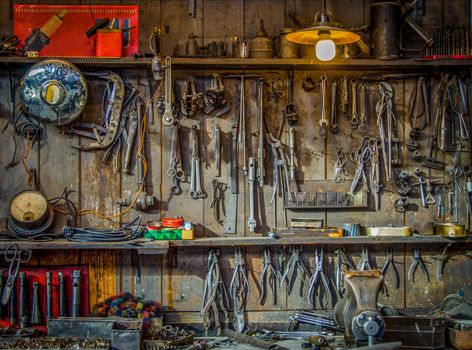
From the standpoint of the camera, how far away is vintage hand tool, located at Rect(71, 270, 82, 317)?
4.11m

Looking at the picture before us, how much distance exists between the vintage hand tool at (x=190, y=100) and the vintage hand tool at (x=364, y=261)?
4.87 ft

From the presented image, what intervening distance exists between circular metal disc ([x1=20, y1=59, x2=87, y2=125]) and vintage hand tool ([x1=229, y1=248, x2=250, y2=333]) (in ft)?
4.76

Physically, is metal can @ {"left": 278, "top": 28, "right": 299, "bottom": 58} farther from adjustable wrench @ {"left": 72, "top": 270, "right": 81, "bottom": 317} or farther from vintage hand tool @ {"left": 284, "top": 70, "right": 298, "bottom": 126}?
adjustable wrench @ {"left": 72, "top": 270, "right": 81, "bottom": 317}

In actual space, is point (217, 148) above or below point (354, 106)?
below

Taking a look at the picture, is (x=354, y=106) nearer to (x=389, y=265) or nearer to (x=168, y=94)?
(x=389, y=265)

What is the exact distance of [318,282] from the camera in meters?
4.32

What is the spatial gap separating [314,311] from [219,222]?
0.89 meters

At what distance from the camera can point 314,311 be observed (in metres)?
4.32

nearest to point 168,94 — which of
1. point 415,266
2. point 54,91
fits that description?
point 54,91

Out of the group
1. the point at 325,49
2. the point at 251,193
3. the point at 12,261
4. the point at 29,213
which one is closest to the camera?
the point at 325,49

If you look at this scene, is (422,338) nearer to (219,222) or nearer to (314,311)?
(314,311)

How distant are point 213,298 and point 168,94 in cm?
138

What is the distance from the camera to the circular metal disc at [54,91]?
4.03 metres

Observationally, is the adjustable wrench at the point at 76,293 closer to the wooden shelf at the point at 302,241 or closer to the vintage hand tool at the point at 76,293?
the vintage hand tool at the point at 76,293
